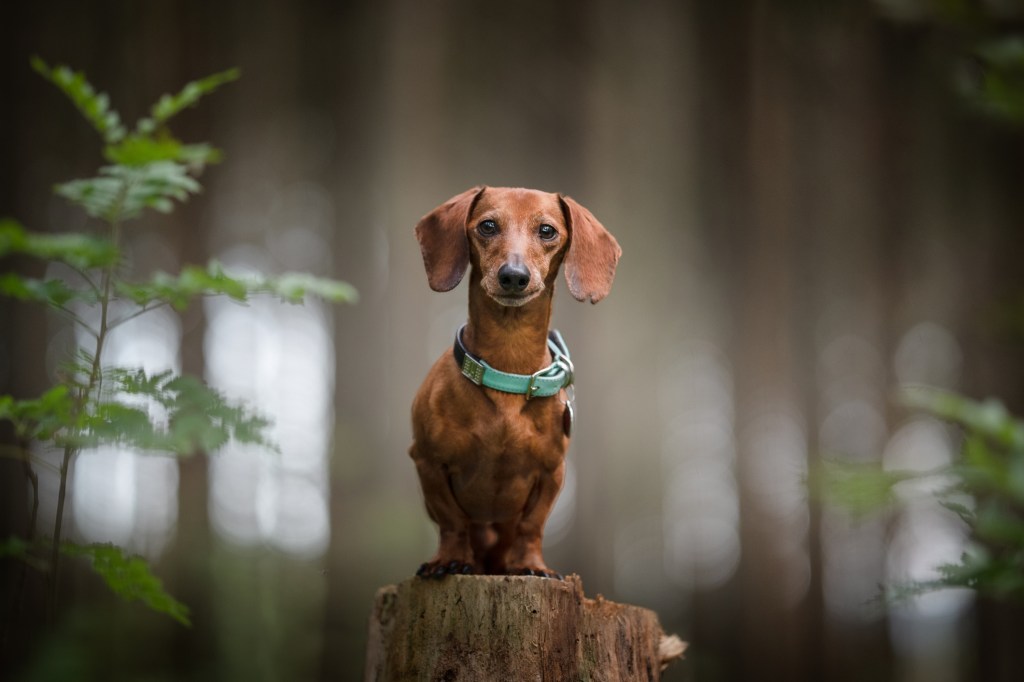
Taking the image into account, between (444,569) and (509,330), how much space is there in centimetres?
72

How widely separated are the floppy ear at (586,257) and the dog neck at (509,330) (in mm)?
111

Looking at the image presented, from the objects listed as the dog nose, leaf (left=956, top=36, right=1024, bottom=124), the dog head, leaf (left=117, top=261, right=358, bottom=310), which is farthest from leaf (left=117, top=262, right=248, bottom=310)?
leaf (left=956, top=36, right=1024, bottom=124)

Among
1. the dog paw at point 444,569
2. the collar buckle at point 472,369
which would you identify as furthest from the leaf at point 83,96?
the dog paw at point 444,569

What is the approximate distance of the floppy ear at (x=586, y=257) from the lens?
2770 millimetres

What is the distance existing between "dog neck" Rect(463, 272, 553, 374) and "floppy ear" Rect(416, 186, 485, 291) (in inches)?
3.9

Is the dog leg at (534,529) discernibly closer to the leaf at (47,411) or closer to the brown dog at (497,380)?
the brown dog at (497,380)

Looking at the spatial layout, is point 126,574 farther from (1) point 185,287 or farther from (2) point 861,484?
(2) point 861,484

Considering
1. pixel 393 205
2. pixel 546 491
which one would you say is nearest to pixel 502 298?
pixel 546 491

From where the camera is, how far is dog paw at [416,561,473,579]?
287 centimetres

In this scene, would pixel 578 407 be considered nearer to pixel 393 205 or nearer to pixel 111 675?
pixel 393 205

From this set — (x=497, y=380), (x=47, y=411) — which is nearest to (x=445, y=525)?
(x=497, y=380)

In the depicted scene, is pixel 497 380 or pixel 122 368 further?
pixel 122 368

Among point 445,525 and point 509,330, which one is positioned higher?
point 509,330

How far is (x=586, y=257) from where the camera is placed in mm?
2801
